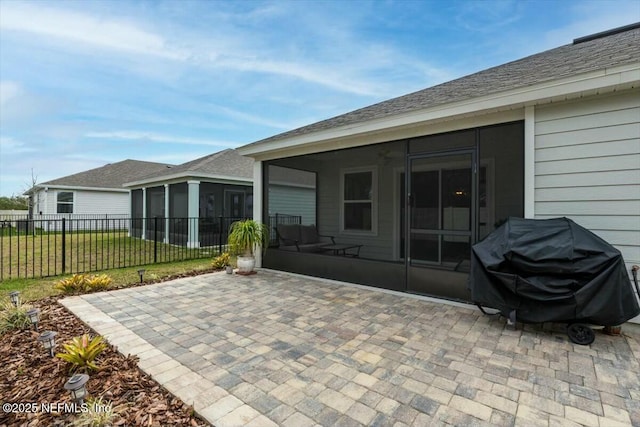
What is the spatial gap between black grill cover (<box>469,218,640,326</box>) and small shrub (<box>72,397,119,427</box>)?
3.40 metres

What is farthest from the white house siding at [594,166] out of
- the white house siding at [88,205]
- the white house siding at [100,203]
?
the white house siding at [100,203]

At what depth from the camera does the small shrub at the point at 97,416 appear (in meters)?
1.73

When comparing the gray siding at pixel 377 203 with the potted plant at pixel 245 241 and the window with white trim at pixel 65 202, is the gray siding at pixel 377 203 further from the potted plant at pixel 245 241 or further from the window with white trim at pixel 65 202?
the window with white trim at pixel 65 202

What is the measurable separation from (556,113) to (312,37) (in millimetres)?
7710

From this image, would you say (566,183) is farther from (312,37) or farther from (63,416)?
(312,37)

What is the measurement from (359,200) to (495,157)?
11.1ft

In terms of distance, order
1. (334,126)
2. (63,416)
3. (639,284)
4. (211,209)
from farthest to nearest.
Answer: (211,209), (334,126), (639,284), (63,416)

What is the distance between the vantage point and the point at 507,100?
353 cm

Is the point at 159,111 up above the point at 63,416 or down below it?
above

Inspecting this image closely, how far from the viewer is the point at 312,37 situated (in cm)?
907

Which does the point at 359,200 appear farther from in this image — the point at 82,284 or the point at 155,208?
the point at 155,208

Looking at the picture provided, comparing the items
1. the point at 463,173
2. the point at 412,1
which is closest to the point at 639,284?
the point at 463,173

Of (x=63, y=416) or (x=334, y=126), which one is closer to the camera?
(x=63, y=416)

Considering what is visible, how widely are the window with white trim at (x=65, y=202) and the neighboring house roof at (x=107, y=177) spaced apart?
669mm
